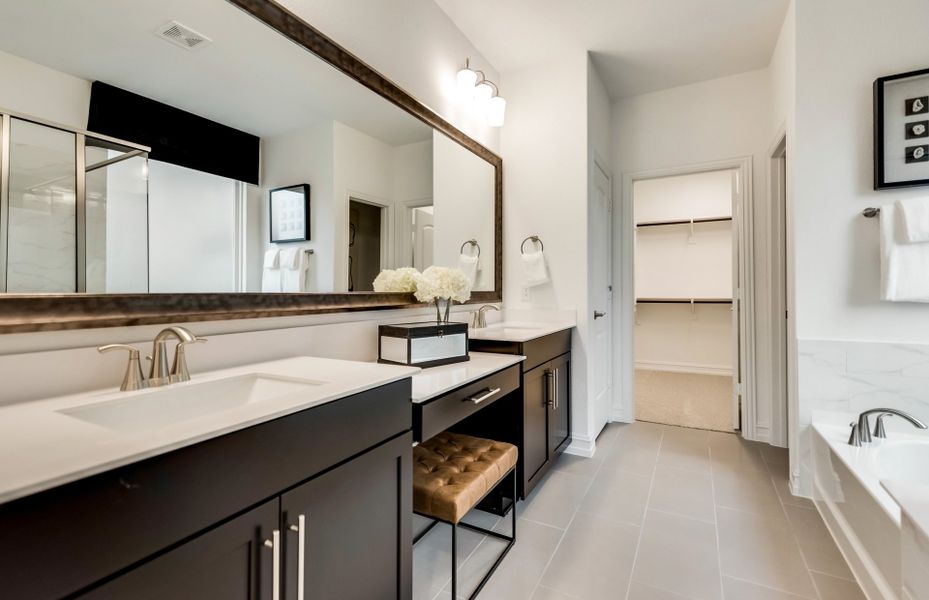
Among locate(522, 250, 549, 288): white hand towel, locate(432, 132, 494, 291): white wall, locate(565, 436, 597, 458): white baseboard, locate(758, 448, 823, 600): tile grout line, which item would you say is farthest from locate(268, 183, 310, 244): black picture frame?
locate(758, 448, 823, 600): tile grout line

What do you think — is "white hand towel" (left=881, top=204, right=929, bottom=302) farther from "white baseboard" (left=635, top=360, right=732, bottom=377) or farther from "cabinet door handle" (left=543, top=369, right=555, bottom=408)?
"white baseboard" (left=635, top=360, right=732, bottom=377)

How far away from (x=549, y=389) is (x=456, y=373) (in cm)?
93

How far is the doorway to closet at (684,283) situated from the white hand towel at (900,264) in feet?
9.14

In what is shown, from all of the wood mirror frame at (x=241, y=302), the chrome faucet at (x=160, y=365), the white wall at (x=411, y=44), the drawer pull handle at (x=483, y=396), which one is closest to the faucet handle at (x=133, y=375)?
the chrome faucet at (x=160, y=365)

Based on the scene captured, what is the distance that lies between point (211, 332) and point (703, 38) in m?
3.23

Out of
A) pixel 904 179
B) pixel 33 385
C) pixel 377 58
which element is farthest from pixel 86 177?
pixel 904 179

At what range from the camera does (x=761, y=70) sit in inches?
119

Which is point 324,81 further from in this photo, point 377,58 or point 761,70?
point 761,70

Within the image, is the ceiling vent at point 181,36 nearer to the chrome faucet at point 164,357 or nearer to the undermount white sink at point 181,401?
the chrome faucet at point 164,357

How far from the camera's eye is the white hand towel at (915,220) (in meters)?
1.85

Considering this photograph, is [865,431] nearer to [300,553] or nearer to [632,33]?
[300,553]

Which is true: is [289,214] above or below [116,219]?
above

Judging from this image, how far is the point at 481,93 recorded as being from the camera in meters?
2.68

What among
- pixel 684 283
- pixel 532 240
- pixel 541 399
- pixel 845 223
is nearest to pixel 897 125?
pixel 845 223
